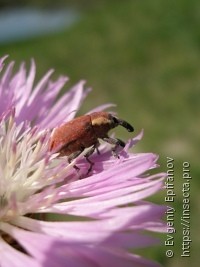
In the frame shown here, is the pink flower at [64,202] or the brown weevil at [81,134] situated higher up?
the brown weevil at [81,134]

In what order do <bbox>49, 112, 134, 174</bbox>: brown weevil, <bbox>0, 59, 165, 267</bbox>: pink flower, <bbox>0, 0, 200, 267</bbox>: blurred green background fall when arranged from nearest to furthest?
<bbox>0, 59, 165, 267</bbox>: pink flower → <bbox>49, 112, 134, 174</bbox>: brown weevil → <bbox>0, 0, 200, 267</bbox>: blurred green background

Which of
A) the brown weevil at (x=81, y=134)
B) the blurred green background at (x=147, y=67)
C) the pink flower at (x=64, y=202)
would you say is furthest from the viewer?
the blurred green background at (x=147, y=67)

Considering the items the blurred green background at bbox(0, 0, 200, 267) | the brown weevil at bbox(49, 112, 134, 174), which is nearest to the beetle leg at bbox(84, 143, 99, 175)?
the brown weevil at bbox(49, 112, 134, 174)

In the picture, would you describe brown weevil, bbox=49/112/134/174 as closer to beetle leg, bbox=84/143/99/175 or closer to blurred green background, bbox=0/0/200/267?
beetle leg, bbox=84/143/99/175

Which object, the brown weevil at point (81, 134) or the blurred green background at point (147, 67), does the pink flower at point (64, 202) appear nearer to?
the brown weevil at point (81, 134)

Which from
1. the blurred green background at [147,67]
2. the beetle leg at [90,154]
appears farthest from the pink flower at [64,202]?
the blurred green background at [147,67]

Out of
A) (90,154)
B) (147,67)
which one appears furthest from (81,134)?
(147,67)

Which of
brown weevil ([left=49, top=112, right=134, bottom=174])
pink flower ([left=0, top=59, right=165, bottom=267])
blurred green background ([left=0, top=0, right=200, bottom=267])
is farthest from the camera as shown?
blurred green background ([left=0, top=0, right=200, bottom=267])

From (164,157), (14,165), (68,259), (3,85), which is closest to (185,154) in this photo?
(164,157)
